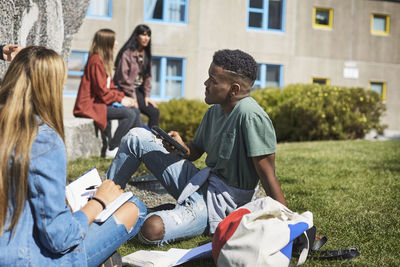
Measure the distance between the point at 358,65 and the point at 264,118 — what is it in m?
17.5

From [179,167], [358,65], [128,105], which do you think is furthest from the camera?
[358,65]

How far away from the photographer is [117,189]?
254 cm

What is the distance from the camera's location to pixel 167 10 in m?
17.6

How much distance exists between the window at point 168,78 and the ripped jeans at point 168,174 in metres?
14.0

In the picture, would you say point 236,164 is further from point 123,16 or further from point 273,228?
point 123,16

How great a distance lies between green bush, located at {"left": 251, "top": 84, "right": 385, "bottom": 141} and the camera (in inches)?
492

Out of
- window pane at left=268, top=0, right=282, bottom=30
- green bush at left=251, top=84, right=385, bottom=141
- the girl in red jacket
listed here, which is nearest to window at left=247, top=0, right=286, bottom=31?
window pane at left=268, top=0, right=282, bottom=30

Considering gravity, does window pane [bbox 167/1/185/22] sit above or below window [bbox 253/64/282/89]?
above

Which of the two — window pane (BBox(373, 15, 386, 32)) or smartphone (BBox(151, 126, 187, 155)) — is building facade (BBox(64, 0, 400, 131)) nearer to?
window pane (BBox(373, 15, 386, 32))

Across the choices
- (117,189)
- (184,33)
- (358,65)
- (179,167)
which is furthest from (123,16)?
(117,189)

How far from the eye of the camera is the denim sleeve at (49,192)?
2105 millimetres

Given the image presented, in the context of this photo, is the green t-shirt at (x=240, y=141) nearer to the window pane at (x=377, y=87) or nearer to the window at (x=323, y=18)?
the window at (x=323, y=18)

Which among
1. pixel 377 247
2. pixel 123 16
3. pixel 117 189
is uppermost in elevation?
pixel 123 16

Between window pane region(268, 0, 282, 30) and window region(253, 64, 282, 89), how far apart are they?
160cm
